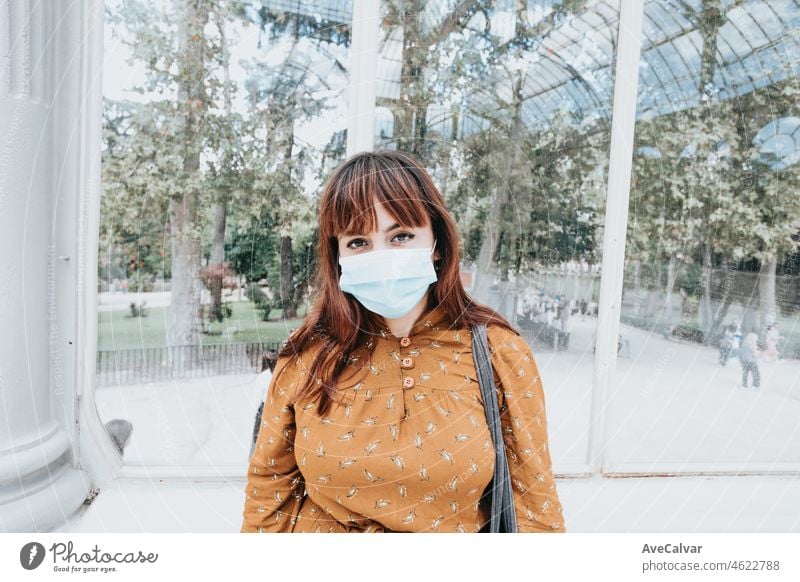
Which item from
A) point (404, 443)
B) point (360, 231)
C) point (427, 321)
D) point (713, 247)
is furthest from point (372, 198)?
point (713, 247)

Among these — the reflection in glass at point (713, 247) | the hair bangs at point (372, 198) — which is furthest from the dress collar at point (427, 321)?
the reflection in glass at point (713, 247)

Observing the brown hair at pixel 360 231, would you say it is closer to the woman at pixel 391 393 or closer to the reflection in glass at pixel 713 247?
the woman at pixel 391 393

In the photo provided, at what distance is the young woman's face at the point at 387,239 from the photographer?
0.67 m

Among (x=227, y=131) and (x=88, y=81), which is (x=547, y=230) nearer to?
(x=227, y=131)

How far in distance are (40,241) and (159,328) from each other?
0.98 feet

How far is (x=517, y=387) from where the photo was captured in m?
0.68

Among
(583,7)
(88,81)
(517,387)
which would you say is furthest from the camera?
(583,7)

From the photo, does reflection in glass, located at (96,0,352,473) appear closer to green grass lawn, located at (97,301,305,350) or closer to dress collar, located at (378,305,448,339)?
green grass lawn, located at (97,301,305,350)

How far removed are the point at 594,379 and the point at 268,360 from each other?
0.85 metres

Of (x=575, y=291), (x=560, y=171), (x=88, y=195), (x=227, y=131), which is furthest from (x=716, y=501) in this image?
(x=88, y=195)

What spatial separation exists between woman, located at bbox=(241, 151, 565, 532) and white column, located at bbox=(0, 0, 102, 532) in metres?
0.62

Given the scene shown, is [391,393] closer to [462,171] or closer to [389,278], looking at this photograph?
[389,278]

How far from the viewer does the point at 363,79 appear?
1.07m

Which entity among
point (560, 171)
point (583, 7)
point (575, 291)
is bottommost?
point (575, 291)
